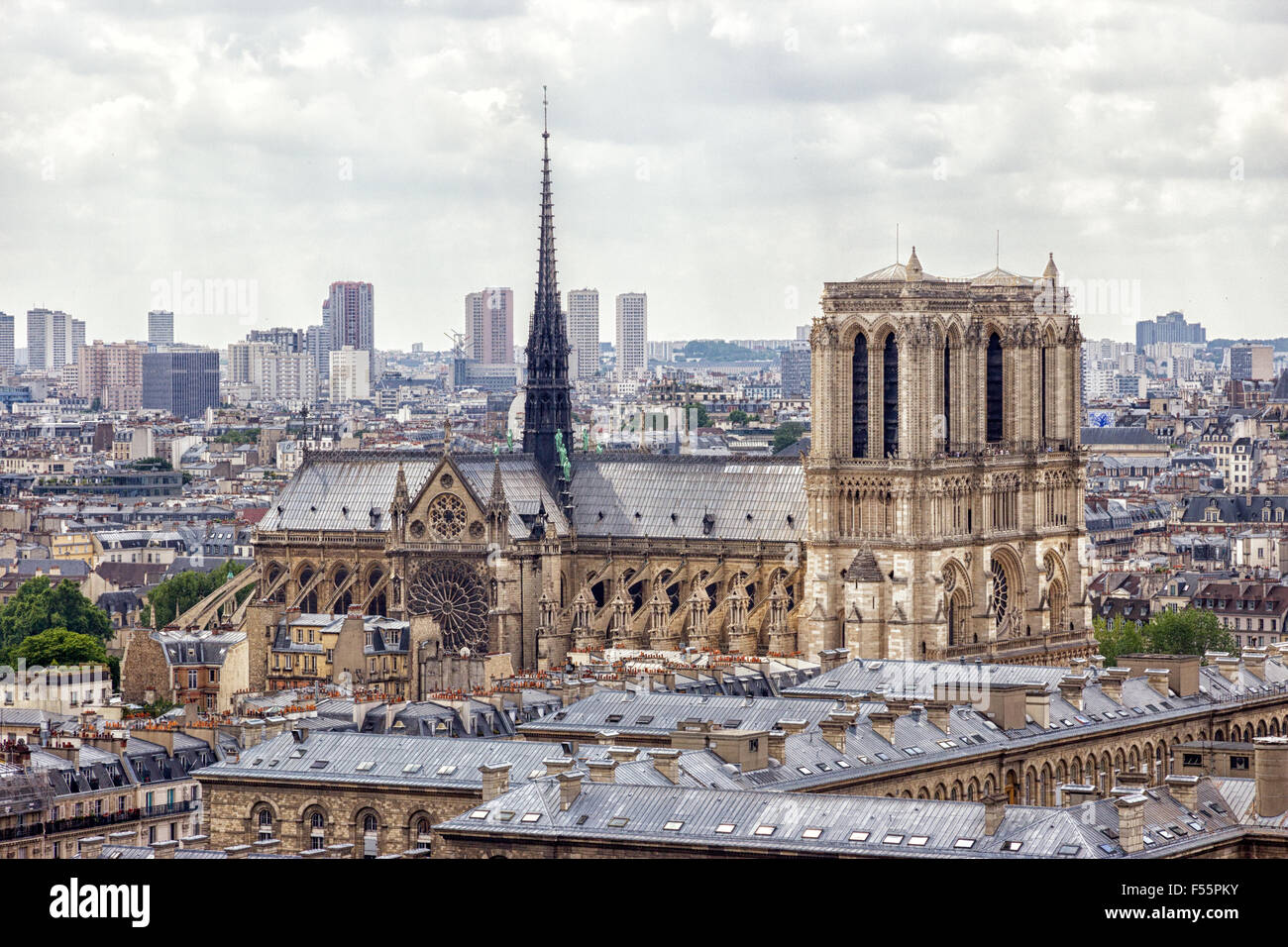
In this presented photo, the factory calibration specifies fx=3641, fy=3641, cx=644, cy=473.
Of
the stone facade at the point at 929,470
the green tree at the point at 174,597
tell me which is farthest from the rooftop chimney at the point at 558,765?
the green tree at the point at 174,597

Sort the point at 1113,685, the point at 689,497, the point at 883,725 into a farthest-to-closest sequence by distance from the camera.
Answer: the point at 689,497, the point at 1113,685, the point at 883,725

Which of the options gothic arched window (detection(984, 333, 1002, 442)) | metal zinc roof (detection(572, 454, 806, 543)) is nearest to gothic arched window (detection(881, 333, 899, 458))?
metal zinc roof (detection(572, 454, 806, 543))

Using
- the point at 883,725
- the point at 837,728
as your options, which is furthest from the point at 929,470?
the point at 837,728

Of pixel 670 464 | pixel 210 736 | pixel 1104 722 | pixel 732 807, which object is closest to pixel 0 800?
pixel 210 736

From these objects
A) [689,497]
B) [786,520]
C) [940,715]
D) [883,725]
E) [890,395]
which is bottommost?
[883,725]

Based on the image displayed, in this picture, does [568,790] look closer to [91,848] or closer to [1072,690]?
[91,848]

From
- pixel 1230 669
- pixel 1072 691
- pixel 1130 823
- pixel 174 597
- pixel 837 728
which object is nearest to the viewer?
pixel 1130 823
